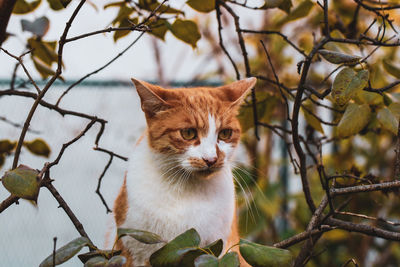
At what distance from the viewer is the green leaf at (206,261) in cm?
52

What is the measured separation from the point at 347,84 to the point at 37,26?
531 mm

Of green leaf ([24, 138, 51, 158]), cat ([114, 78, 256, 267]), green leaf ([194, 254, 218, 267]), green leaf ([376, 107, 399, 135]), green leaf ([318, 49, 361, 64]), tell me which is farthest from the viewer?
green leaf ([24, 138, 51, 158])

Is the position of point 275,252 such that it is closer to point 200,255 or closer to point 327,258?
point 200,255

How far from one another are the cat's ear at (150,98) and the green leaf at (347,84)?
1.38ft

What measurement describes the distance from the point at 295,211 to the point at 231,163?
1.70m

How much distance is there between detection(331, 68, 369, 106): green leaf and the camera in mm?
646

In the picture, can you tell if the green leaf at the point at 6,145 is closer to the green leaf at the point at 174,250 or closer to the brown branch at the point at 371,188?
the green leaf at the point at 174,250

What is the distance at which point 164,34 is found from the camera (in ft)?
3.21

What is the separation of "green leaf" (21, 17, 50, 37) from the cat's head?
0.20 meters

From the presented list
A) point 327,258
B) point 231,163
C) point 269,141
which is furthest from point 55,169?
point 327,258

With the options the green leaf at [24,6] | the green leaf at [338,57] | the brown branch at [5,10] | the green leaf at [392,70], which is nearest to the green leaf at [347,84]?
the green leaf at [338,57]

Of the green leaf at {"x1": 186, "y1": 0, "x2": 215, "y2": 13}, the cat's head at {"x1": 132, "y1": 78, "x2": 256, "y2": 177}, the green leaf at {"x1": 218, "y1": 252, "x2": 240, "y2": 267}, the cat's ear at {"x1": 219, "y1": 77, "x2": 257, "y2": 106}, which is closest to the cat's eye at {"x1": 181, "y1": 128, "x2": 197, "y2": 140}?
the cat's head at {"x1": 132, "y1": 78, "x2": 256, "y2": 177}

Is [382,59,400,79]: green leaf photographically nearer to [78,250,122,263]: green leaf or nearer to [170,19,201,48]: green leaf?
[170,19,201,48]: green leaf

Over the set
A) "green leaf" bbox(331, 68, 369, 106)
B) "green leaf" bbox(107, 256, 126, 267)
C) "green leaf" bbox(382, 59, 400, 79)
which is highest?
"green leaf" bbox(382, 59, 400, 79)
